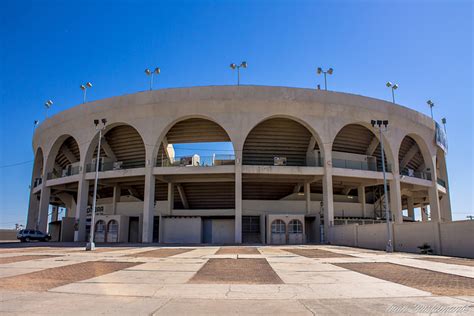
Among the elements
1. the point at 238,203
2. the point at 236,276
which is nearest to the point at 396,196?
the point at 238,203

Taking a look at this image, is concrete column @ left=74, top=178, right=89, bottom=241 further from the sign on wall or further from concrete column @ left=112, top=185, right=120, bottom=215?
the sign on wall

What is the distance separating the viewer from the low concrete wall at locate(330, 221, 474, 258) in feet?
59.8

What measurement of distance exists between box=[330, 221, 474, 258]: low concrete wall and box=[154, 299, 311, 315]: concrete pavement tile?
15.2m

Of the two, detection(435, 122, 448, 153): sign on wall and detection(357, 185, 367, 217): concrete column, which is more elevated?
detection(435, 122, 448, 153): sign on wall

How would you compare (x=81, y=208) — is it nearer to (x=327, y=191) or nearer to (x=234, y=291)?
(x=327, y=191)

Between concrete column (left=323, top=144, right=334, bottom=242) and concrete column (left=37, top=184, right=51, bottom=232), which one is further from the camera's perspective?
concrete column (left=37, top=184, right=51, bottom=232)

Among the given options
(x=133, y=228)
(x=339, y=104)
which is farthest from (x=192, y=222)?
(x=339, y=104)

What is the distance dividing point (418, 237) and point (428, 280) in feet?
45.1

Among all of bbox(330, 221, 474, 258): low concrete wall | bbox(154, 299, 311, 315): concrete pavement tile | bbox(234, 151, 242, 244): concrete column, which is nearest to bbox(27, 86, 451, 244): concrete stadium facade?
bbox(234, 151, 242, 244): concrete column

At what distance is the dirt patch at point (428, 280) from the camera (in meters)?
8.05

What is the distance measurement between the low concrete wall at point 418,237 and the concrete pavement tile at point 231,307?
15.2 meters

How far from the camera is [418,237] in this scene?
72.2 ft

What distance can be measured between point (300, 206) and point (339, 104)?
10841 millimetres

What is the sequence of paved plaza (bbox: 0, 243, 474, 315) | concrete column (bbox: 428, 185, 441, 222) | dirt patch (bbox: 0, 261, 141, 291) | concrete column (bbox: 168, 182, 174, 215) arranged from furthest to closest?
concrete column (bbox: 428, 185, 441, 222), concrete column (bbox: 168, 182, 174, 215), dirt patch (bbox: 0, 261, 141, 291), paved plaza (bbox: 0, 243, 474, 315)
